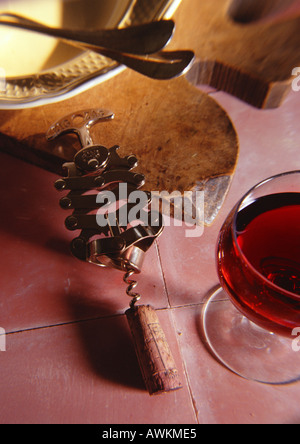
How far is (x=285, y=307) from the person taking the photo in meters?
0.30

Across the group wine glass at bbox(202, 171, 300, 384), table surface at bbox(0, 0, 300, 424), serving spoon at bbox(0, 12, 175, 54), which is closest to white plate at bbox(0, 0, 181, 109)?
serving spoon at bbox(0, 12, 175, 54)

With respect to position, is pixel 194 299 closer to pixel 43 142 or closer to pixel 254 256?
pixel 254 256

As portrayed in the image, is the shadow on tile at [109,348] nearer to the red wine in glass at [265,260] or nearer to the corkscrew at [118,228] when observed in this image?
the corkscrew at [118,228]

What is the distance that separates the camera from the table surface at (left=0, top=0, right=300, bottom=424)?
40cm

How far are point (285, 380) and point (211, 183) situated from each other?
26 cm

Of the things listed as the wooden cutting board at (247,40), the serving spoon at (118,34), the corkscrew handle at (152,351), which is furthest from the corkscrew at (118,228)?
the wooden cutting board at (247,40)

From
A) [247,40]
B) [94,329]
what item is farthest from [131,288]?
[247,40]

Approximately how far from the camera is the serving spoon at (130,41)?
45 cm

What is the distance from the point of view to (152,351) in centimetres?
39

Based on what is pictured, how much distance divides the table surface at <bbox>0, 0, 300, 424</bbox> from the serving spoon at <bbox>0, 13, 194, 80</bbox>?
190 millimetres

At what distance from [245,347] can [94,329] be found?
0.61ft

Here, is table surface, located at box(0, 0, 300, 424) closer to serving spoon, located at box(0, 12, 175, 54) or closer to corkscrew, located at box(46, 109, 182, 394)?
corkscrew, located at box(46, 109, 182, 394)

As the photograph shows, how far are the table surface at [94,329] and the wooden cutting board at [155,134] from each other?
5 cm

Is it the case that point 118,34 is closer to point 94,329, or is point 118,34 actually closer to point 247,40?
point 247,40
